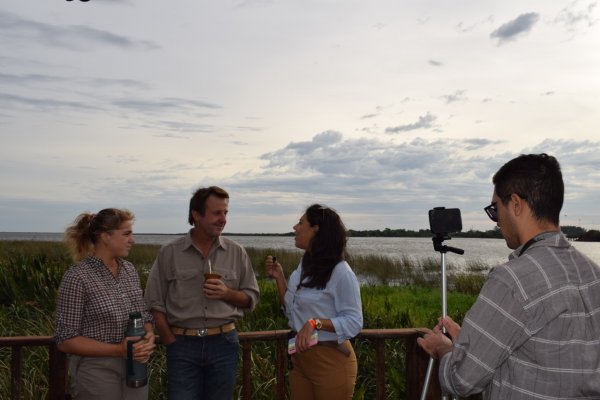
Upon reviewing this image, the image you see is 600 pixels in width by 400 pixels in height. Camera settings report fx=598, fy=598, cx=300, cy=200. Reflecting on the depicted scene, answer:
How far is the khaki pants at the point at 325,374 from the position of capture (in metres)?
3.64

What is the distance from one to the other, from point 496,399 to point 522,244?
1.89 feet

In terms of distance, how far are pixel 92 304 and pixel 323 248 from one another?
55.7 inches

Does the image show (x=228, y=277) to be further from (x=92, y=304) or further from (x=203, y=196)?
(x=92, y=304)

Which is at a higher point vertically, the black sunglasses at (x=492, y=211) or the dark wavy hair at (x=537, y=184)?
the dark wavy hair at (x=537, y=184)

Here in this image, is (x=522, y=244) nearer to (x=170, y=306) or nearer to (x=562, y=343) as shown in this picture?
(x=562, y=343)

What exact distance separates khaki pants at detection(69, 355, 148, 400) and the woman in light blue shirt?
1023 mm

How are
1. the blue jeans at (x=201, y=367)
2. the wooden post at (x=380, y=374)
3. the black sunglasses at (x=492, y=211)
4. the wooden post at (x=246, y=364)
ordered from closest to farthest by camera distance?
the black sunglasses at (x=492, y=211), the blue jeans at (x=201, y=367), the wooden post at (x=246, y=364), the wooden post at (x=380, y=374)

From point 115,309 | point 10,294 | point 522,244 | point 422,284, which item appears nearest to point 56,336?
point 115,309

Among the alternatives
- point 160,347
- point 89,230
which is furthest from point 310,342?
point 160,347

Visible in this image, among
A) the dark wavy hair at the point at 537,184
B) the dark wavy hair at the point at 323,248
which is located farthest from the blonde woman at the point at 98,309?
the dark wavy hair at the point at 537,184

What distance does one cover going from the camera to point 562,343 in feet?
6.82

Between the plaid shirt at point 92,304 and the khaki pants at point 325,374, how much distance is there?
44.3 inches

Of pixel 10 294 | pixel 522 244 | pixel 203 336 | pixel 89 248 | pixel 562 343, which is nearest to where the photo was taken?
pixel 562 343

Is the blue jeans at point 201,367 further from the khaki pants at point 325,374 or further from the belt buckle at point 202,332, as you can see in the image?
the khaki pants at point 325,374
